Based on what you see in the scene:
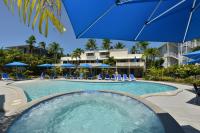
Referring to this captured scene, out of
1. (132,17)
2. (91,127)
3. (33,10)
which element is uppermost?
(132,17)

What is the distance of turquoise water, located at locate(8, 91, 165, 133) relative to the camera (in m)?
5.96

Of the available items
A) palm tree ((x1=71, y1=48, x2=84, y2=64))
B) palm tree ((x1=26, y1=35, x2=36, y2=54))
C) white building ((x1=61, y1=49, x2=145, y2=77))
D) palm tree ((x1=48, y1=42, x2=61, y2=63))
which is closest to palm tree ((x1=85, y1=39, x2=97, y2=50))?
palm tree ((x1=48, y1=42, x2=61, y2=63))

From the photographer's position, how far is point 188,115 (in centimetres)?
680

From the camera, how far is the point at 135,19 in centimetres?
321

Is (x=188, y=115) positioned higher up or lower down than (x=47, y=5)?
lower down

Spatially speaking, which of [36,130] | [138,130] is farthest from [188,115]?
[36,130]

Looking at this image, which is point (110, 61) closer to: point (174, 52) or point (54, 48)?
point (174, 52)

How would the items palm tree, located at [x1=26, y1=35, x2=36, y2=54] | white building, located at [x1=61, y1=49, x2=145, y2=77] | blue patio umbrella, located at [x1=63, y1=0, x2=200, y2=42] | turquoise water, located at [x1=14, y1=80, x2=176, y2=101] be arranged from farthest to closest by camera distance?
palm tree, located at [x1=26, y1=35, x2=36, y2=54] < white building, located at [x1=61, y1=49, x2=145, y2=77] < turquoise water, located at [x1=14, y1=80, x2=176, y2=101] < blue patio umbrella, located at [x1=63, y1=0, x2=200, y2=42]

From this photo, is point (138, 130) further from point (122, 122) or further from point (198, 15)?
point (198, 15)

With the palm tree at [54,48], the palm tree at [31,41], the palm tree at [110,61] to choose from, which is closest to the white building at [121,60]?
the palm tree at [110,61]

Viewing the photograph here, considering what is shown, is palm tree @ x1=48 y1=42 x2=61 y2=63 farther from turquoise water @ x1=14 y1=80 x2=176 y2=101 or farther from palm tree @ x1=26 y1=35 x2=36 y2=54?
turquoise water @ x1=14 y1=80 x2=176 y2=101

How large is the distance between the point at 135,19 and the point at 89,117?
5.26m

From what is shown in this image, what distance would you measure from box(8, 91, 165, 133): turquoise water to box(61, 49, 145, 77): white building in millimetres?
28947

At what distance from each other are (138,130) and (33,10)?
5271 millimetres
